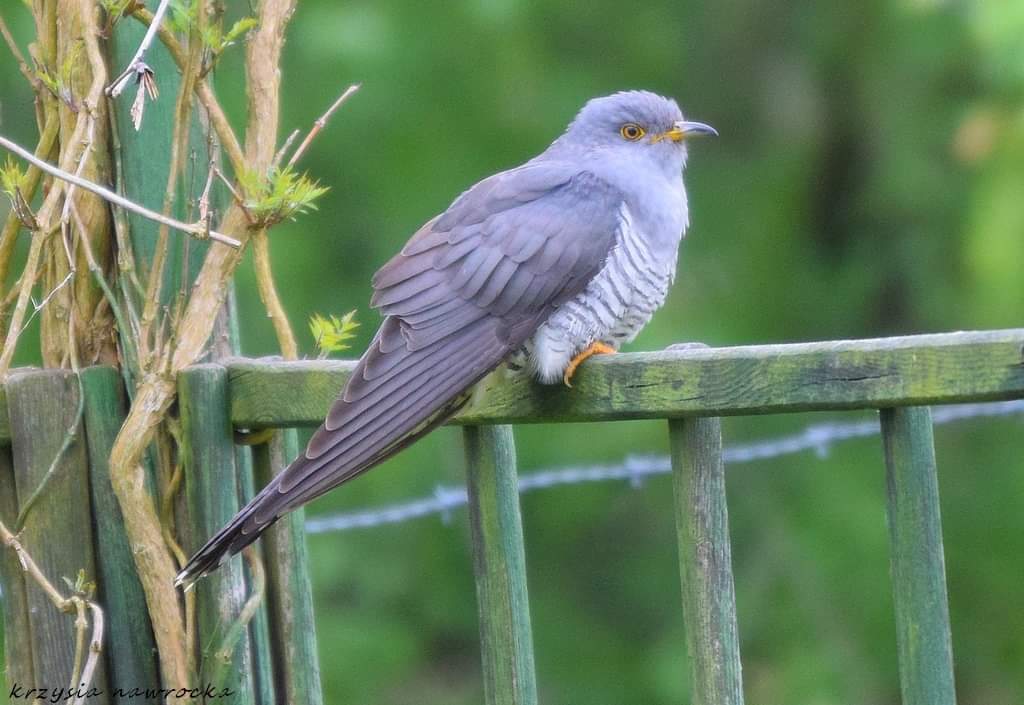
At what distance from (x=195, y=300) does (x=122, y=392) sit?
240 millimetres

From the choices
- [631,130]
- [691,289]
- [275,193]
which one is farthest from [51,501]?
[691,289]

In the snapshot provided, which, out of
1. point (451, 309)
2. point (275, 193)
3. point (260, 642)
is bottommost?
point (260, 642)

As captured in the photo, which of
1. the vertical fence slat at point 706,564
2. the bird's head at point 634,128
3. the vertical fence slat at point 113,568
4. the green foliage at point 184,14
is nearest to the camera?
the vertical fence slat at point 706,564

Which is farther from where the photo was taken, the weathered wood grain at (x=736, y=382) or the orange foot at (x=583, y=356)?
the orange foot at (x=583, y=356)

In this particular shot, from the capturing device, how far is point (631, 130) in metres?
3.39

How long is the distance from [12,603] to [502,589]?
0.94 meters

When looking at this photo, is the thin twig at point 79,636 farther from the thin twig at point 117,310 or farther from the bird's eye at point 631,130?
the bird's eye at point 631,130

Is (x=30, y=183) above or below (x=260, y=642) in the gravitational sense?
above

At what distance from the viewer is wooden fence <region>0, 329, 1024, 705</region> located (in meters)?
1.83

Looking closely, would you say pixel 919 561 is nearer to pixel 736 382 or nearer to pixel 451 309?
pixel 736 382

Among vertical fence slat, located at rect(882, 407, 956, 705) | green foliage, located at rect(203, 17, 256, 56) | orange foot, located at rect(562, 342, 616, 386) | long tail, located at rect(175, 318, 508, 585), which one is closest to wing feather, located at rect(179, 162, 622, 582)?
long tail, located at rect(175, 318, 508, 585)

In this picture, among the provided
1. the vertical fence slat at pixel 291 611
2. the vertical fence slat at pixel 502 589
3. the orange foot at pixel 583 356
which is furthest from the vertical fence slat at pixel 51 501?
the orange foot at pixel 583 356

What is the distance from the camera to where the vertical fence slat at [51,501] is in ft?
7.85

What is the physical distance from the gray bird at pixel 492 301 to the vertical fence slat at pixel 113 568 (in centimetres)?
29
